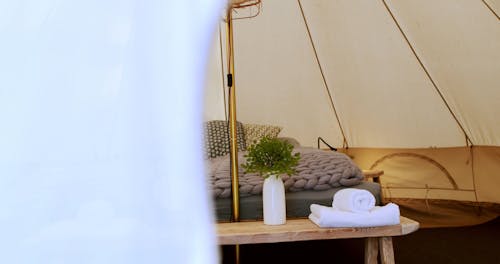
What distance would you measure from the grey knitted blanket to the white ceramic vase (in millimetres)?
164

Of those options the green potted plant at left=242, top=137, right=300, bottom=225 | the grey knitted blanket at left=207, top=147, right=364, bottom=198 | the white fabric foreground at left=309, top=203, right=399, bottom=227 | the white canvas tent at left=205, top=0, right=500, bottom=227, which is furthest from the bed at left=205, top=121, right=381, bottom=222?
the white canvas tent at left=205, top=0, right=500, bottom=227

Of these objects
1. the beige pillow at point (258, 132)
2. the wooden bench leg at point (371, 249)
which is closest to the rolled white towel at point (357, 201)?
the wooden bench leg at point (371, 249)

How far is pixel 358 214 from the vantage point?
1.06 metres

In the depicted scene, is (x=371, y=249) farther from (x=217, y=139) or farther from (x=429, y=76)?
(x=429, y=76)

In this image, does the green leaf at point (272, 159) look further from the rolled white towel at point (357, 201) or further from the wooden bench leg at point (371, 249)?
the wooden bench leg at point (371, 249)

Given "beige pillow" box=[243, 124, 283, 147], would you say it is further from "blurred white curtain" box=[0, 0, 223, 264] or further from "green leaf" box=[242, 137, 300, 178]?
"blurred white curtain" box=[0, 0, 223, 264]

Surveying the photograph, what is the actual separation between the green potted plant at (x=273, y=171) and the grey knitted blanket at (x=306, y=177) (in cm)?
17

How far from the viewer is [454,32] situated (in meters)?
2.19

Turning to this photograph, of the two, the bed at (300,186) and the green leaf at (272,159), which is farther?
the bed at (300,186)

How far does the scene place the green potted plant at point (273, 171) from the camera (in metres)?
1.17

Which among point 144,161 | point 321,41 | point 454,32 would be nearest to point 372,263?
point 144,161

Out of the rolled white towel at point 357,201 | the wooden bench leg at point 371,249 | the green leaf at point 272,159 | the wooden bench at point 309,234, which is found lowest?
the wooden bench leg at point 371,249

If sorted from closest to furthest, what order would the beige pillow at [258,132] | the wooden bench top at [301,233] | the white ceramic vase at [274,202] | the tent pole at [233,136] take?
the wooden bench top at [301,233], the white ceramic vase at [274,202], the tent pole at [233,136], the beige pillow at [258,132]

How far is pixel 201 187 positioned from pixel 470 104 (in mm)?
2117
